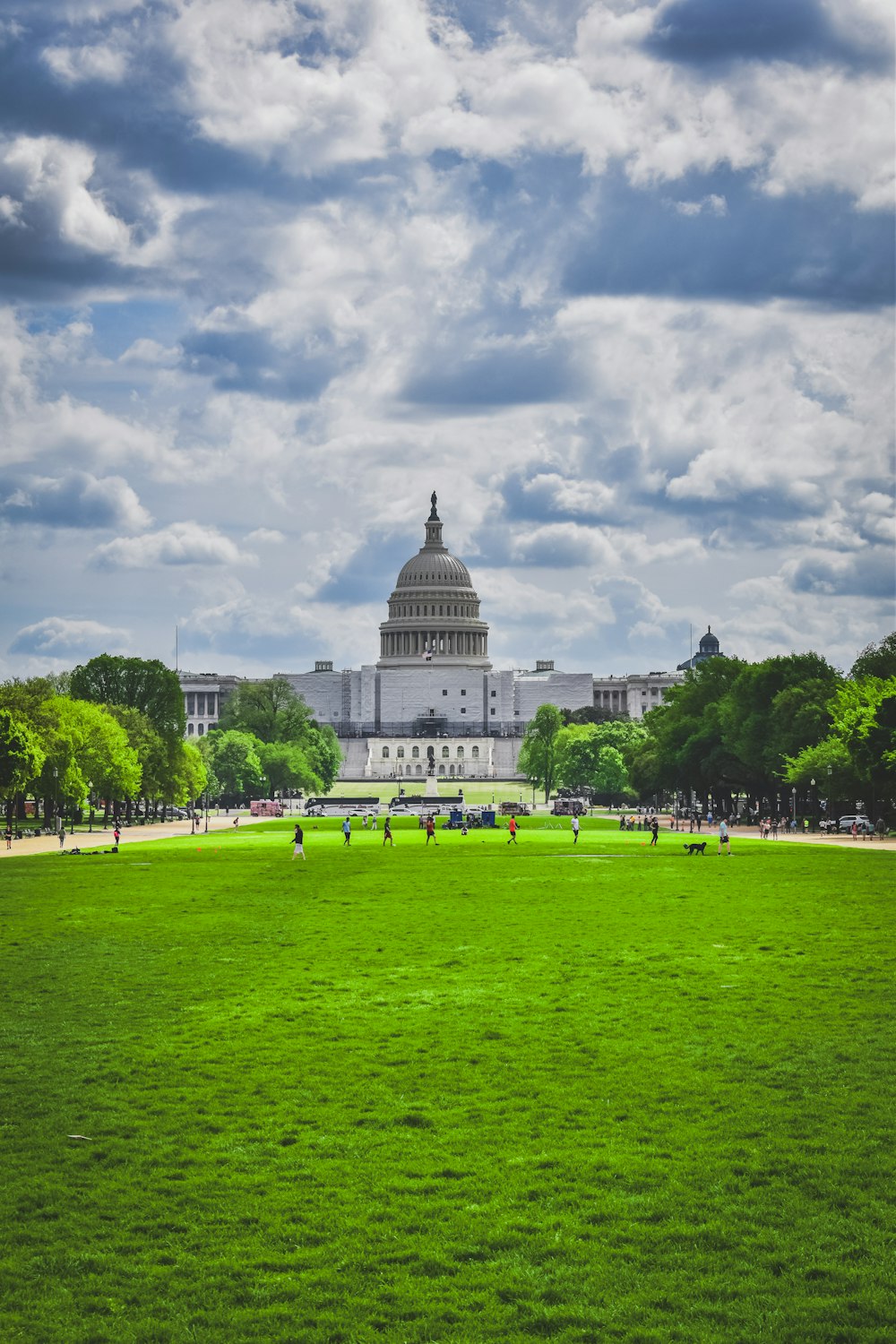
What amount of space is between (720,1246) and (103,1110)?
634 cm

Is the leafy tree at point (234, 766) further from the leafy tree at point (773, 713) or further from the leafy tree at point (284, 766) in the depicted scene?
the leafy tree at point (773, 713)

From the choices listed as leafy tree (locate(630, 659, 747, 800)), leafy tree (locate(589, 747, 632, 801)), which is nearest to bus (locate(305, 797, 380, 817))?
leafy tree (locate(589, 747, 632, 801))

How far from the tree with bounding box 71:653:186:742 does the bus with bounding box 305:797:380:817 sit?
1818 centimetres

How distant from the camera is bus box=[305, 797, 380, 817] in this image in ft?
417

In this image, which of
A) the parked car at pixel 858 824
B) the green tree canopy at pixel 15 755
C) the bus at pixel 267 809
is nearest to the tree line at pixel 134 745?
the green tree canopy at pixel 15 755

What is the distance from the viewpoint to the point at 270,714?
507 feet

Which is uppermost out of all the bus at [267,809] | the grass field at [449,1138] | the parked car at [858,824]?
the bus at [267,809]

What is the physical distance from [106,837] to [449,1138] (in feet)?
246

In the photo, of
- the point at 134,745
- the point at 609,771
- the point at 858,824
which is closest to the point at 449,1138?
the point at 858,824

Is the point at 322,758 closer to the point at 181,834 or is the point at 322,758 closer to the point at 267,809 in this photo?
the point at 267,809

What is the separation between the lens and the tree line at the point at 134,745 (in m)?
80.9

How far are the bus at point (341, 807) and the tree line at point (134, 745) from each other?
245cm

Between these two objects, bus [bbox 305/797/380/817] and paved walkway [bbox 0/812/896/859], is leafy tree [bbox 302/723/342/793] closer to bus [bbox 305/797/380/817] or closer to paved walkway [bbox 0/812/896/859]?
bus [bbox 305/797/380/817]

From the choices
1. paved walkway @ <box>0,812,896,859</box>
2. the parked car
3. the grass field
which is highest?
the parked car
